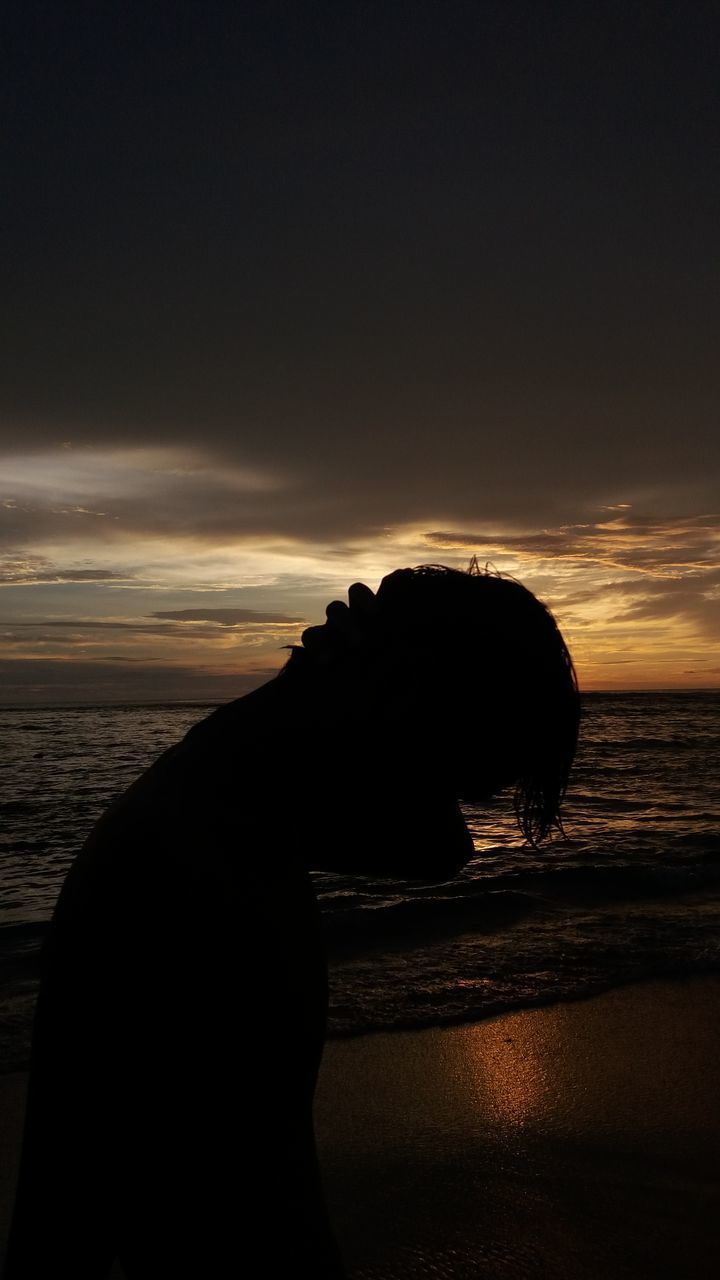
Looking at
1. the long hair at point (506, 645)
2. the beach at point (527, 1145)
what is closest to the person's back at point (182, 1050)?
the long hair at point (506, 645)

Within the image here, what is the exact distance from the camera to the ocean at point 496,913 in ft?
18.4

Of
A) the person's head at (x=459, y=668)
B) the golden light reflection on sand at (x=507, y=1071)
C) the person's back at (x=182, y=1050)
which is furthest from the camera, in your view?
the golden light reflection on sand at (x=507, y=1071)

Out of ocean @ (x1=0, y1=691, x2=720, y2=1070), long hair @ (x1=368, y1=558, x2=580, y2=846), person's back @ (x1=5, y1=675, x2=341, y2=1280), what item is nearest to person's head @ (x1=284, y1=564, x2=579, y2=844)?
long hair @ (x1=368, y1=558, x2=580, y2=846)

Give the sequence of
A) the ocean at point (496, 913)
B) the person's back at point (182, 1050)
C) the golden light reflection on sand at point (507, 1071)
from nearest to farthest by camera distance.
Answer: the person's back at point (182, 1050) → the golden light reflection on sand at point (507, 1071) → the ocean at point (496, 913)

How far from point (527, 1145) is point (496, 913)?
3736 mm

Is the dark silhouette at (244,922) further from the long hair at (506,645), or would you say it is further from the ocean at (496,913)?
the ocean at (496,913)

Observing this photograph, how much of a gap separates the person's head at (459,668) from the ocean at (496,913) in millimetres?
771

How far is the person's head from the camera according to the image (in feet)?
3.89

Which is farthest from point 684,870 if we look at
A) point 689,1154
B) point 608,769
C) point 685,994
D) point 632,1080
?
point 608,769

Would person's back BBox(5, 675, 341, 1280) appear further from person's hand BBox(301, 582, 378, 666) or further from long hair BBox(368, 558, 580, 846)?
long hair BBox(368, 558, 580, 846)

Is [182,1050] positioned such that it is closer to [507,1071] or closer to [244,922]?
[244,922]

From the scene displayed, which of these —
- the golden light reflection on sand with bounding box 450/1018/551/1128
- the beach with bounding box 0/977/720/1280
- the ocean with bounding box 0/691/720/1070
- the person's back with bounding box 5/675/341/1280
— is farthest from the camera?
the ocean with bounding box 0/691/720/1070

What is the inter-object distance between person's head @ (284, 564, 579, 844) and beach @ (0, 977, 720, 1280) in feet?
8.94

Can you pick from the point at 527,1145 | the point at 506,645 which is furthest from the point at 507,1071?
the point at 506,645
